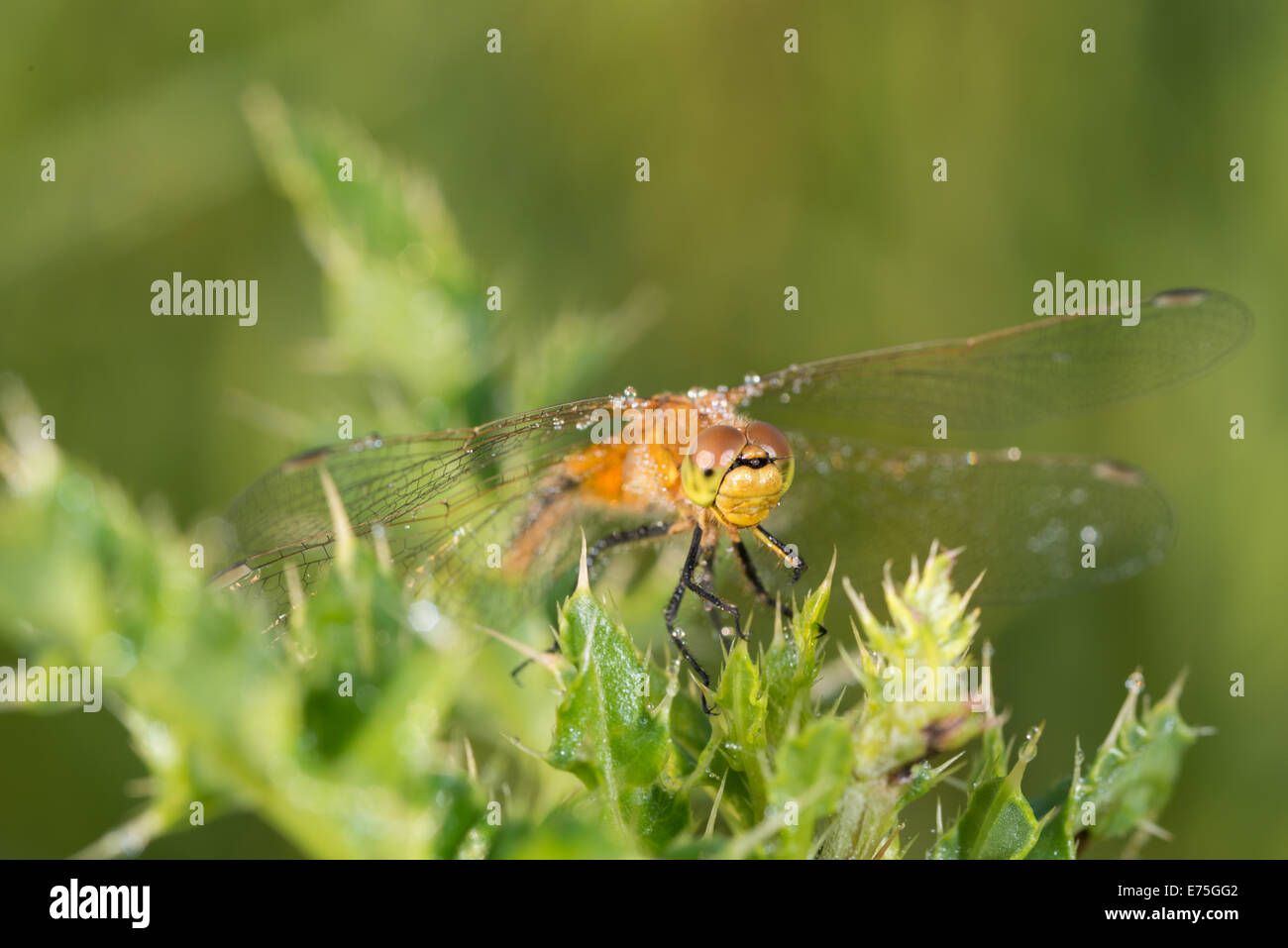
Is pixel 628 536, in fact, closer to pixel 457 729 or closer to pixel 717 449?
pixel 717 449

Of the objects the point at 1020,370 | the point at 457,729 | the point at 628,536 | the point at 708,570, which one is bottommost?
the point at 457,729

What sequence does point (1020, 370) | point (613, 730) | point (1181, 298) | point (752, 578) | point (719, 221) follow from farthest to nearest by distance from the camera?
point (719, 221)
point (1020, 370)
point (1181, 298)
point (752, 578)
point (613, 730)

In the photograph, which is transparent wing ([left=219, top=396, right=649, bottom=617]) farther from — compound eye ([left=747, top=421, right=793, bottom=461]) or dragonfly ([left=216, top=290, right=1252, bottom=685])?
compound eye ([left=747, top=421, right=793, bottom=461])

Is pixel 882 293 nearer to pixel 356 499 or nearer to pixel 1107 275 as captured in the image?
pixel 1107 275

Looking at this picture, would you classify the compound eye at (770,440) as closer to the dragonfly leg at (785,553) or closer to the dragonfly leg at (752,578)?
the dragonfly leg at (785,553)

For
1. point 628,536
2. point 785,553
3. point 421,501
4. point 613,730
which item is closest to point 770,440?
point 785,553
